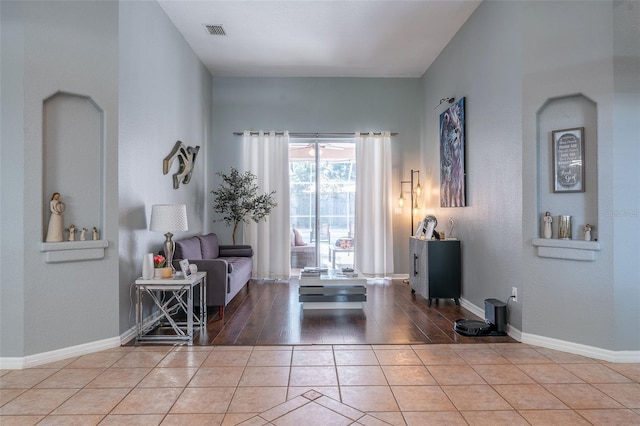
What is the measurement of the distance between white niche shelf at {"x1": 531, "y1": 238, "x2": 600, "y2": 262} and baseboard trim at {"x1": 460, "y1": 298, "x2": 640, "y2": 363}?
28.5 inches

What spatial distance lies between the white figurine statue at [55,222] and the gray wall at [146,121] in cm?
46

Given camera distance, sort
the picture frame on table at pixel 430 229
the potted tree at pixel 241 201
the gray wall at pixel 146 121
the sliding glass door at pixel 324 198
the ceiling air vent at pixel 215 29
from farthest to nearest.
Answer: the sliding glass door at pixel 324 198
the potted tree at pixel 241 201
the picture frame on table at pixel 430 229
the ceiling air vent at pixel 215 29
the gray wall at pixel 146 121

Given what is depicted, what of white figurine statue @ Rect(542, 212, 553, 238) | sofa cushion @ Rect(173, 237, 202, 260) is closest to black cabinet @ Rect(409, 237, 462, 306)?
white figurine statue @ Rect(542, 212, 553, 238)

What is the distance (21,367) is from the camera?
2967mm

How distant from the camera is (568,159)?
334 cm

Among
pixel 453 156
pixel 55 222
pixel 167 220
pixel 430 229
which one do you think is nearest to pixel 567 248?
pixel 430 229

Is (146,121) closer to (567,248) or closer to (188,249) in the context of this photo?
(188,249)

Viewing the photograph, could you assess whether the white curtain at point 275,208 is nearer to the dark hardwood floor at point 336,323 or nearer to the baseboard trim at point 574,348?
the dark hardwood floor at point 336,323

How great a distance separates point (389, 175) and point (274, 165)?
2.00 metres

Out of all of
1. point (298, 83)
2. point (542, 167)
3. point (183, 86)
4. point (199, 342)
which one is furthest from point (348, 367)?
point (298, 83)

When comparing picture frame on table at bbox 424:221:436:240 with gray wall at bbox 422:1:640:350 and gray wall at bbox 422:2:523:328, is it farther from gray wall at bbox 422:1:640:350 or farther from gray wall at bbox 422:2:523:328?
gray wall at bbox 422:1:640:350

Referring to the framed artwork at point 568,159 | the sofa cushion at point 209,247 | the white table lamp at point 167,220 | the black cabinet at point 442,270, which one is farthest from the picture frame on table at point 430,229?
the white table lamp at point 167,220

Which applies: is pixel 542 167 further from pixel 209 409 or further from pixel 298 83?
pixel 298 83

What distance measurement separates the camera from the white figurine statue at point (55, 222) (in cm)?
311
